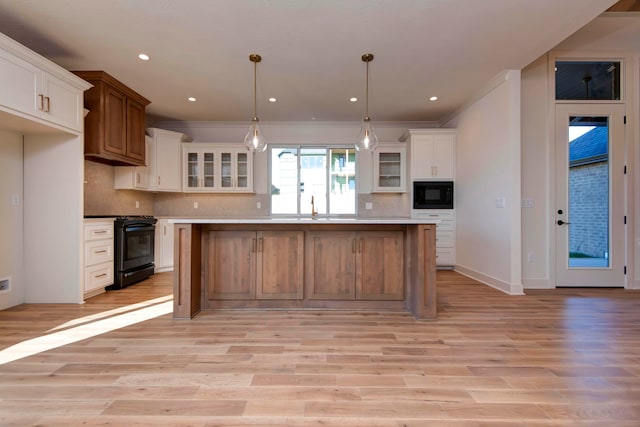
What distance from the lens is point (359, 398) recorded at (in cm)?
155

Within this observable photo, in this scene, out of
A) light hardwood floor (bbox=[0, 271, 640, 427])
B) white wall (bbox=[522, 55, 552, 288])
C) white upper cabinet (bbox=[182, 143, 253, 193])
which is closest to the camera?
light hardwood floor (bbox=[0, 271, 640, 427])

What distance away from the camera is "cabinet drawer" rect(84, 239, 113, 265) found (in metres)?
3.34

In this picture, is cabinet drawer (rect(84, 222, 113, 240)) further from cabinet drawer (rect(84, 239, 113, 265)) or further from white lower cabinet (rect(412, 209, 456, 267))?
white lower cabinet (rect(412, 209, 456, 267))

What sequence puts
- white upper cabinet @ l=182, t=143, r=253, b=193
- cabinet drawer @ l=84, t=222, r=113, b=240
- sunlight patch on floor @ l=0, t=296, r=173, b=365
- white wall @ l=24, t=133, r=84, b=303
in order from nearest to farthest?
sunlight patch on floor @ l=0, t=296, r=173, b=365 → white wall @ l=24, t=133, r=84, b=303 → cabinet drawer @ l=84, t=222, r=113, b=240 → white upper cabinet @ l=182, t=143, r=253, b=193

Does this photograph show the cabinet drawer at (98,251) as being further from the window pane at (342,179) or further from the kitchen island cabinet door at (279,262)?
the window pane at (342,179)

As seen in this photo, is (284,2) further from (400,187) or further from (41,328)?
(400,187)

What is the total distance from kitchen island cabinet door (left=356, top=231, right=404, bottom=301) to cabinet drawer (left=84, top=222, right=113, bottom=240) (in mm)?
2992

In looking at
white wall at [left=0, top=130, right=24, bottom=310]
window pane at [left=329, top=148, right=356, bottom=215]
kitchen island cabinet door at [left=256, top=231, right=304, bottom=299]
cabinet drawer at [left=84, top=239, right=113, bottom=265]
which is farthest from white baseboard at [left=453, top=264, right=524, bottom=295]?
white wall at [left=0, top=130, right=24, bottom=310]

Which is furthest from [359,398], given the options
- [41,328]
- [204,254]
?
[41,328]

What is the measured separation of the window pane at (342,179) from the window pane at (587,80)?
3155mm

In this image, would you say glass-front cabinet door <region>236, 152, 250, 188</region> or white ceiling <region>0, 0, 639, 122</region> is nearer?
white ceiling <region>0, 0, 639, 122</region>

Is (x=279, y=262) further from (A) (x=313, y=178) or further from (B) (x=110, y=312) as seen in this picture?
(A) (x=313, y=178)

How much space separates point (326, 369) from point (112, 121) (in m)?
3.91

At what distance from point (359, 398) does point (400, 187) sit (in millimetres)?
4327
